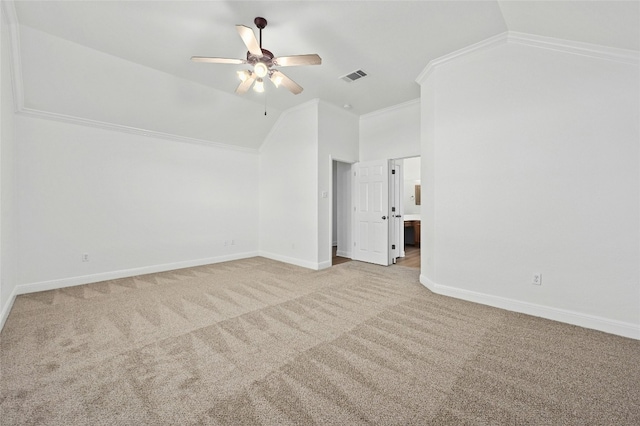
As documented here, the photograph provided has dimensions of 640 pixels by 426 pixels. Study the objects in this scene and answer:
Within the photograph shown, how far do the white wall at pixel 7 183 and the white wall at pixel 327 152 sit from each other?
4109 mm

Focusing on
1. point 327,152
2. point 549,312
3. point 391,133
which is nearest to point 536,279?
point 549,312

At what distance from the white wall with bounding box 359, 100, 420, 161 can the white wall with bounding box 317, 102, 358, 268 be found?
1.43 ft

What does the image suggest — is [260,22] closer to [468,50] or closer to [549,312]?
[468,50]

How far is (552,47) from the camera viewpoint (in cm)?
286

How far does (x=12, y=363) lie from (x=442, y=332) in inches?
146

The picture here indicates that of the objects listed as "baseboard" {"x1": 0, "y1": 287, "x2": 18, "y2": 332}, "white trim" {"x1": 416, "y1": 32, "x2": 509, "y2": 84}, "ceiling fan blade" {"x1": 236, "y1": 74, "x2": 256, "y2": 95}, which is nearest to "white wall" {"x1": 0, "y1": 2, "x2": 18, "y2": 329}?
"baseboard" {"x1": 0, "y1": 287, "x2": 18, "y2": 332}

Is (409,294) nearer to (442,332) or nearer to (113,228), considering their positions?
(442,332)

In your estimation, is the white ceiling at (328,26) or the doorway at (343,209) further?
the doorway at (343,209)

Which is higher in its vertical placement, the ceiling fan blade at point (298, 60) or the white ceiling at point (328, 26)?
the white ceiling at point (328, 26)

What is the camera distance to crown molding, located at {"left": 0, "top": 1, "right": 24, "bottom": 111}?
8.73 ft

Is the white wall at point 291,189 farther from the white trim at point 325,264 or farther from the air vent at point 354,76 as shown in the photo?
the air vent at point 354,76

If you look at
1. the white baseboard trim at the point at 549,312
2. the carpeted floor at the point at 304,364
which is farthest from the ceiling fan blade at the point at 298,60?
the white baseboard trim at the point at 549,312

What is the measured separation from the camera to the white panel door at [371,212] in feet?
17.7

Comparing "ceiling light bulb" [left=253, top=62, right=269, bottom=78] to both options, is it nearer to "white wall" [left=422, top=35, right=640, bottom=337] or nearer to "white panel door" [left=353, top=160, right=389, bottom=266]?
"white wall" [left=422, top=35, right=640, bottom=337]
